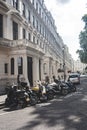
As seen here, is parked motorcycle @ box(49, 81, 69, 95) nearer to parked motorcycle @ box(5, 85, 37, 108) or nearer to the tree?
parked motorcycle @ box(5, 85, 37, 108)

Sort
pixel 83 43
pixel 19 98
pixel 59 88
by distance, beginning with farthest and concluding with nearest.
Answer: pixel 83 43 → pixel 59 88 → pixel 19 98

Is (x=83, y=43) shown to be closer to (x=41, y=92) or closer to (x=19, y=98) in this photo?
(x=41, y=92)

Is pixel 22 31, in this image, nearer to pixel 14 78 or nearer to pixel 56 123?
pixel 14 78

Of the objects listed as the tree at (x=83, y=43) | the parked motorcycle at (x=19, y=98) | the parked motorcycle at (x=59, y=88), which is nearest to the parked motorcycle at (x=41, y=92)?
the parked motorcycle at (x=19, y=98)

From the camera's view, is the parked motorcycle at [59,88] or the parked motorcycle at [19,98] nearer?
the parked motorcycle at [19,98]

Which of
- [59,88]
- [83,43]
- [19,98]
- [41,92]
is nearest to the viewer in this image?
[19,98]

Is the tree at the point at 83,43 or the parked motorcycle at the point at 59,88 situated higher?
the tree at the point at 83,43

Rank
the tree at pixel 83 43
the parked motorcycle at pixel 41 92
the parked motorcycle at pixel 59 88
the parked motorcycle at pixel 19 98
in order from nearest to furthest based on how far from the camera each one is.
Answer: the parked motorcycle at pixel 19 98
the parked motorcycle at pixel 41 92
the parked motorcycle at pixel 59 88
the tree at pixel 83 43

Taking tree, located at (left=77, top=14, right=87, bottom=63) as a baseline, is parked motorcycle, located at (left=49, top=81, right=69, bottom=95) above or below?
below

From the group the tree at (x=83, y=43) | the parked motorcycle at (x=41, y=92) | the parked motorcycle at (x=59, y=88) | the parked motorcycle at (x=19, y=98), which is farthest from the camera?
the tree at (x=83, y=43)

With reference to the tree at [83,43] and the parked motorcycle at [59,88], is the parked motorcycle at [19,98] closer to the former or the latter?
the parked motorcycle at [59,88]

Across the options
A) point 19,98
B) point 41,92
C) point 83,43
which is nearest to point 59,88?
point 41,92

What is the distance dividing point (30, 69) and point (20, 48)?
13.4 feet

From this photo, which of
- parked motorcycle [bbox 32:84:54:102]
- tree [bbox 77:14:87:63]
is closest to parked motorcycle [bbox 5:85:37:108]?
parked motorcycle [bbox 32:84:54:102]
